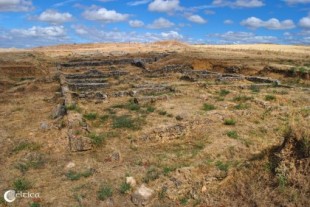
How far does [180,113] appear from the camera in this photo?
13.3m

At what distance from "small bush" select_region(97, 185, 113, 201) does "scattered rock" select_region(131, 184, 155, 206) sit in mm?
496

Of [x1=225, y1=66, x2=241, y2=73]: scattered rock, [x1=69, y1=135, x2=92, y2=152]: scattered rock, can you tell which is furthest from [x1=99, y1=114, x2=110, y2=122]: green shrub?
[x1=225, y1=66, x2=241, y2=73]: scattered rock

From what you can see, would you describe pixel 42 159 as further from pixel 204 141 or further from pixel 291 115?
pixel 291 115

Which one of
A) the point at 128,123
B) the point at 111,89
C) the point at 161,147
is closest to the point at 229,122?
the point at 161,147

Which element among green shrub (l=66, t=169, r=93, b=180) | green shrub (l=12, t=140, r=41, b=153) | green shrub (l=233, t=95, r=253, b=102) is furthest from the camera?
green shrub (l=233, t=95, r=253, b=102)

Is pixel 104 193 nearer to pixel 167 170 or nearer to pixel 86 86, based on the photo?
pixel 167 170

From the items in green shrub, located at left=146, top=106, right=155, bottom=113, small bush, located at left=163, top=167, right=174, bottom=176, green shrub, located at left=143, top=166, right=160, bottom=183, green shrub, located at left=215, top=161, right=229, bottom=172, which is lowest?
green shrub, located at left=143, top=166, right=160, bottom=183

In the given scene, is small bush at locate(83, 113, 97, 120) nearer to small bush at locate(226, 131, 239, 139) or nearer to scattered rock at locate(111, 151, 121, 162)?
scattered rock at locate(111, 151, 121, 162)

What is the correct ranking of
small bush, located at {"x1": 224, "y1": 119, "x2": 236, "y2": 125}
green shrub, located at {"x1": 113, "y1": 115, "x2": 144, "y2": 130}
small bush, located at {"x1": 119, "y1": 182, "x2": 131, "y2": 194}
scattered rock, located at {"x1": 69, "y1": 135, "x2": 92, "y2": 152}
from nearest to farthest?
small bush, located at {"x1": 119, "y1": 182, "x2": 131, "y2": 194} → scattered rock, located at {"x1": 69, "y1": 135, "x2": 92, "y2": 152} → small bush, located at {"x1": 224, "y1": 119, "x2": 236, "y2": 125} → green shrub, located at {"x1": 113, "y1": 115, "x2": 144, "y2": 130}

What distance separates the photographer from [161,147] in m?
10.4

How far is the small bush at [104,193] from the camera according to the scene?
7.31 metres

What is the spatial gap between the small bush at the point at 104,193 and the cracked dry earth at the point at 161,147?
3 centimetres

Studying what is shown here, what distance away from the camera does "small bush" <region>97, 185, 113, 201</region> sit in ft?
24.0
